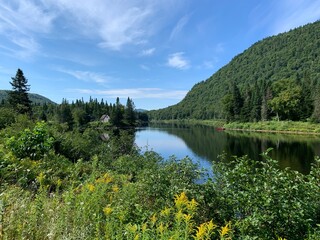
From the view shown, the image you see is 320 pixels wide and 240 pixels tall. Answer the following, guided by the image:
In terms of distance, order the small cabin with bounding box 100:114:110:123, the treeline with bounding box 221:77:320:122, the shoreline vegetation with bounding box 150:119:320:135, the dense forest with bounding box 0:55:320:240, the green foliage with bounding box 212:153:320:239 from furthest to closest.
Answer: the small cabin with bounding box 100:114:110:123
the treeline with bounding box 221:77:320:122
the shoreline vegetation with bounding box 150:119:320:135
the green foliage with bounding box 212:153:320:239
the dense forest with bounding box 0:55:320:240

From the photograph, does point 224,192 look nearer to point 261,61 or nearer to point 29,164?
point 29,164

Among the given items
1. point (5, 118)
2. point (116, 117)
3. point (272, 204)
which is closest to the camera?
point (272, 204)

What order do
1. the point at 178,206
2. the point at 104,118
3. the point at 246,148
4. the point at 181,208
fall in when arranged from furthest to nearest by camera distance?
1. the point at 104,118
2. the point at 246,148
3. the point at 181,208
4. the point at 178,206

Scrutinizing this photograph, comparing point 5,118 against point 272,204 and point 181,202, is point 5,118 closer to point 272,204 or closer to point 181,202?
point 181,202

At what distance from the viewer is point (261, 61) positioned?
199375mm

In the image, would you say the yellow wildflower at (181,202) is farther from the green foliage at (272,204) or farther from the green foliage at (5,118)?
the green foliage at (5,118)

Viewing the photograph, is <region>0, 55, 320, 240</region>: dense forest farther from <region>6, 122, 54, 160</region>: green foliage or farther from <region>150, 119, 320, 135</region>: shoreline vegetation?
<region>150, 119, 320, 135</region>: shoreline vegetation

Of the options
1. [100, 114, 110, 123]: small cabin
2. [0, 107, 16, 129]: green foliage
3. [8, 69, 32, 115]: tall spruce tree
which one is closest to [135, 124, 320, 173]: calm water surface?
[0, 107, 16, 129]: green foliage

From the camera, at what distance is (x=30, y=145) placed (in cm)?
769

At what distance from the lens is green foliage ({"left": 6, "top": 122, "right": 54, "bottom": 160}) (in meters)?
7.39

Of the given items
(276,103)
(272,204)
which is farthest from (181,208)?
(276,103)

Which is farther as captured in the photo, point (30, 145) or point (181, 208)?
point (30, 145)

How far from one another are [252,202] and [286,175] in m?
0.77

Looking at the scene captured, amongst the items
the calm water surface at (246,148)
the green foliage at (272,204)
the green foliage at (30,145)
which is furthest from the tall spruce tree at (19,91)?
the green foliage at (272,204)
